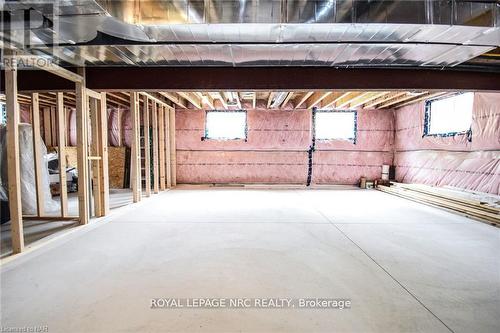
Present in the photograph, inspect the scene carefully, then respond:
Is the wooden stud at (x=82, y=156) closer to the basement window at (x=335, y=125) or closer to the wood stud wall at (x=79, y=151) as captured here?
the wood stud wall at (x=79, y=151)

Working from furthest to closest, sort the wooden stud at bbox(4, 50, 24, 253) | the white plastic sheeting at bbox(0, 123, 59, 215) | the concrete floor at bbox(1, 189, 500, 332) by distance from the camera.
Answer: the white plastic sheeting at bbox(0, 123, 59, 215) < the wooden stud at bbox(4, 50, 24, 253) < the concrete floor at bbox(1, 189, 500, 332)

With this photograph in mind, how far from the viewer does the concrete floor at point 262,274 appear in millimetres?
1516

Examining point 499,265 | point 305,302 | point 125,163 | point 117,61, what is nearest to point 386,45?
point 499,265

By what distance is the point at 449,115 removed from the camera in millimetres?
5523

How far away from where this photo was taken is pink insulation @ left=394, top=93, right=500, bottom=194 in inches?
176

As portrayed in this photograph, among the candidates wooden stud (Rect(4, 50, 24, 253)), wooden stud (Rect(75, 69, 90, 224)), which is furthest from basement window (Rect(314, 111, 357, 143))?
wooden stud (Rect(4, 50, 24, 253))

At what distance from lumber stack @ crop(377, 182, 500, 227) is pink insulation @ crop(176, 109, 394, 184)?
4.92 ft

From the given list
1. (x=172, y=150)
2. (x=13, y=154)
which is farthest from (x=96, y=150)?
(x=172, y=150)

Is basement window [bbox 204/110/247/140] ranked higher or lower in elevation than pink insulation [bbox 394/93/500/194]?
higher

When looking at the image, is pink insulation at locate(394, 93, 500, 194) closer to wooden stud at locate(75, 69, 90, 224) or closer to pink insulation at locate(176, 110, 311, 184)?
pink insulation at locate(176, 110, 311, 184)

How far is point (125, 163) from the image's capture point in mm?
7293

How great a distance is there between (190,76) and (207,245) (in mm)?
2136

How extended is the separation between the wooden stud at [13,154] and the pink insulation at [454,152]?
6.86m

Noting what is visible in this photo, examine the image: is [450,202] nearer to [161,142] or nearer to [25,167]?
[161,142]
